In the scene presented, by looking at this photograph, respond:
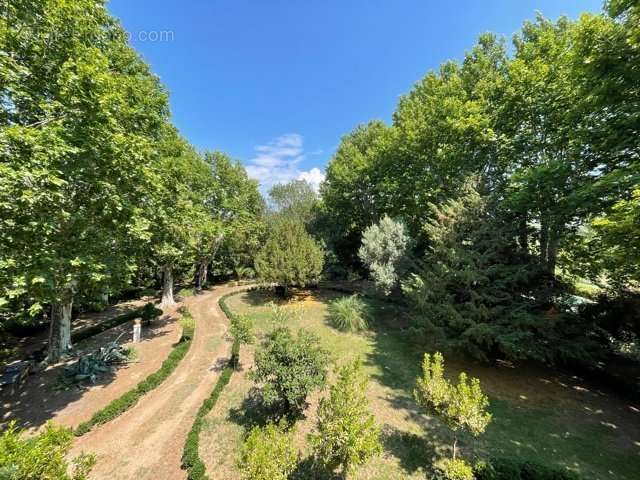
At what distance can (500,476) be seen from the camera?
6.44 metres

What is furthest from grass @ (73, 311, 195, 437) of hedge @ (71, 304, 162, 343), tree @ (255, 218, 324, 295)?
tree @ (255, 218, 324, 295)

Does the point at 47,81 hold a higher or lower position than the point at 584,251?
higher

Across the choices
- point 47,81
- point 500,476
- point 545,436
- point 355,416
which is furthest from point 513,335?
point 47,81

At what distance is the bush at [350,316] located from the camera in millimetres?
17703

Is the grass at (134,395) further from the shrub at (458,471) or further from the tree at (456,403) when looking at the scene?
the shrub at (458,471)

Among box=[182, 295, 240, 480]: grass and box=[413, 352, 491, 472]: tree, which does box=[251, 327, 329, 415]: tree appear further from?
box=[413, 352, 491, 472]: tree

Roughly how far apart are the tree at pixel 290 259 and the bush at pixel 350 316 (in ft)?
16.0

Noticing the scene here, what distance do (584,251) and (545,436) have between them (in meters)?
10.5

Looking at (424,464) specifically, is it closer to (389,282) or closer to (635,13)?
(389,282)

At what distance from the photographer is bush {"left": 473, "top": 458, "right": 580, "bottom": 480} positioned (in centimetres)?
635

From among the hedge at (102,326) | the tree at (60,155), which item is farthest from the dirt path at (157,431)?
the hedge at (102,326)

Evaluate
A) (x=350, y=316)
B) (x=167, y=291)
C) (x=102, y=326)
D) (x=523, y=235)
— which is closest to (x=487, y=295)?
(x=523, y=235)

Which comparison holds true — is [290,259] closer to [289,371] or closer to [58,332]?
[289,371]

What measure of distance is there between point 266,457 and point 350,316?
12.8 meters
